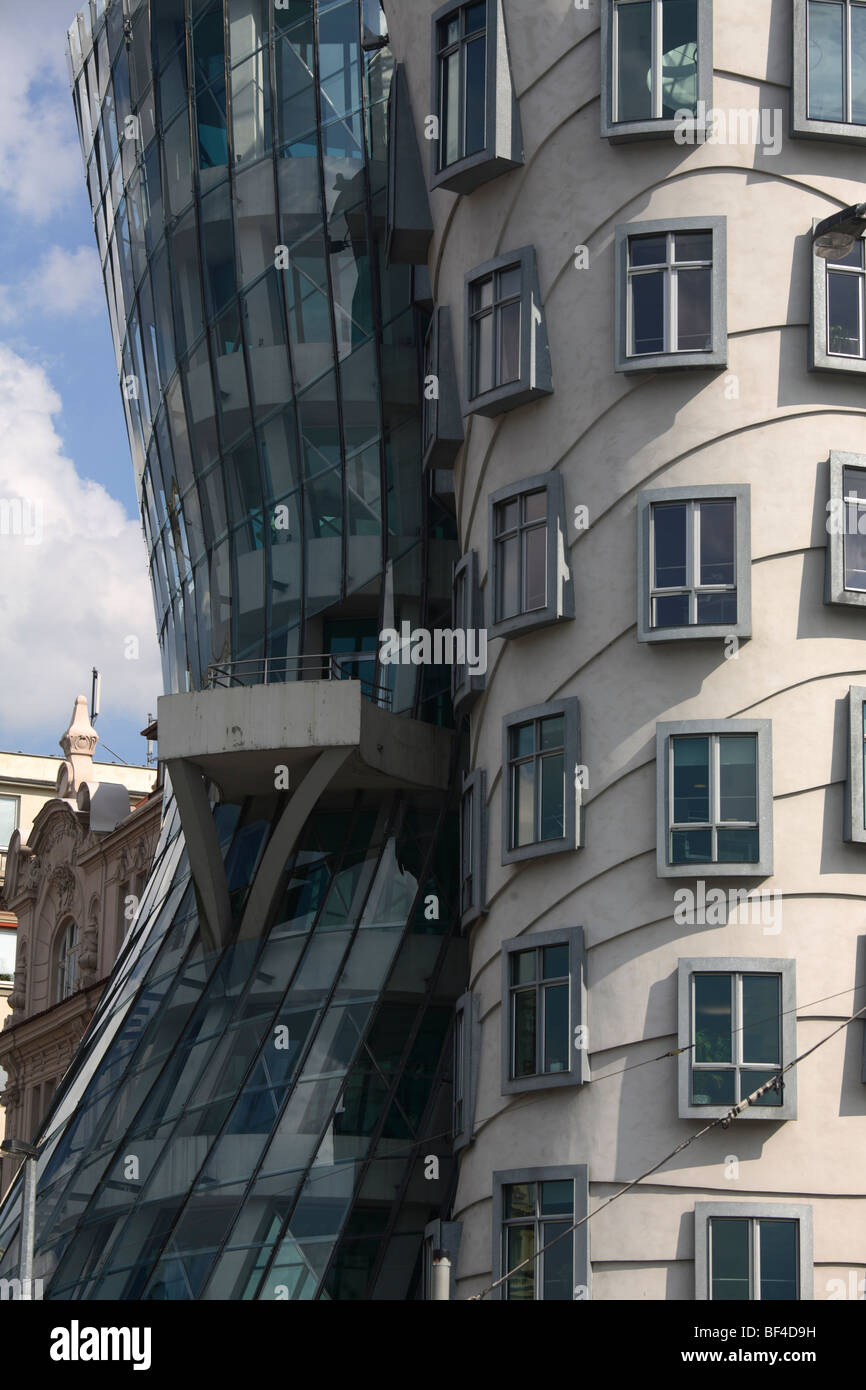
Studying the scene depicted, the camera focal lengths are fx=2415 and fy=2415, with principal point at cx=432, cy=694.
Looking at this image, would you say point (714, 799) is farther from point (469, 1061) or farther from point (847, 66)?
point (847, 66)

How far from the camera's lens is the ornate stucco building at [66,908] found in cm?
5662

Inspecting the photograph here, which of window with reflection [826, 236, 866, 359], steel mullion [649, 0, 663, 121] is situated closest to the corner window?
window with reflection [826, 236, 866, 359]

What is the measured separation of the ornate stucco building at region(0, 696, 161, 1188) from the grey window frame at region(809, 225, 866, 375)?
88.5 ft

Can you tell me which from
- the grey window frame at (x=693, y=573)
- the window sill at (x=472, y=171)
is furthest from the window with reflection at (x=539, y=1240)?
the window sill at (x=472, y=171)

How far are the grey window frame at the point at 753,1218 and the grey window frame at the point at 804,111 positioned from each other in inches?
513

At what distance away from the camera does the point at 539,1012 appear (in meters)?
29.5

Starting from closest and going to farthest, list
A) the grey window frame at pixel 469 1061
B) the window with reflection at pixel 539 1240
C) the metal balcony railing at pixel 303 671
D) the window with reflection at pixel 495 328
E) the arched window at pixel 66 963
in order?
the window with reflection at pixel 539 1240 < the grey window frame at pixel 469 1061 < the window with reflection at pixel 495 328 < the metal balcony railing at pixel 303 671 < the arched window at pixel 66 963

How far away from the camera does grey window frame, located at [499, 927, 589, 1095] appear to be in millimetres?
28609

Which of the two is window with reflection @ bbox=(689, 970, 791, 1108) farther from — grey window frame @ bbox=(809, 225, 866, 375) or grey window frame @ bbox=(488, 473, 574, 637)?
grey window frame @ bbox=(809, 225, 866, 375)

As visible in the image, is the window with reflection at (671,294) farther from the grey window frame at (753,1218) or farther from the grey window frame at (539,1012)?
the grey window frame at (753,1218)

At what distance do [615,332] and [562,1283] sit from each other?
11.6m

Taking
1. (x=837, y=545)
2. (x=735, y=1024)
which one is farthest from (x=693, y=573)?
(x=735, y=1024)
